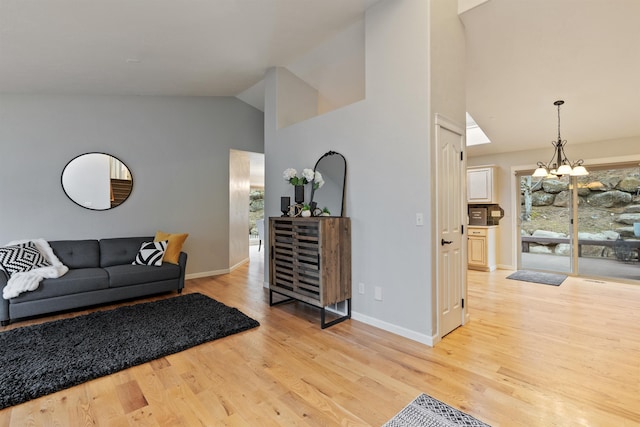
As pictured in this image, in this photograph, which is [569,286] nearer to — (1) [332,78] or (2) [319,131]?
(2) [319,131]

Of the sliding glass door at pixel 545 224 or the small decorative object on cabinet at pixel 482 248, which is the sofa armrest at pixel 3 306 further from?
the sliding glass door at pixel 545 224

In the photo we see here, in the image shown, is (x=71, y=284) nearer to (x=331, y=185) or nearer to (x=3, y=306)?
(x=3, y=306)

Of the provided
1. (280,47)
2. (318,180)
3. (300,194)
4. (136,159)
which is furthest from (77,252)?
(280,47)

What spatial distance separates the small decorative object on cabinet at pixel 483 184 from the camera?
235 inches

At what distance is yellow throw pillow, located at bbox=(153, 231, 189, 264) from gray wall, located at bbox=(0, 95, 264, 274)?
420 mm

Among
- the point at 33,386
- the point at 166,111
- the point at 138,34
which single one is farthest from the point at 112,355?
the point at 166,111

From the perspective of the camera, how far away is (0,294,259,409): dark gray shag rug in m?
2.11

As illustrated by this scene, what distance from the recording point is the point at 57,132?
13.9ft

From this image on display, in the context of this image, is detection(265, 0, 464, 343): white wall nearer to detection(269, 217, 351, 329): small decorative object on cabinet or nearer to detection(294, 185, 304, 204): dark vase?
detection(269, 217, 351, 329): small decorative object on cabinet

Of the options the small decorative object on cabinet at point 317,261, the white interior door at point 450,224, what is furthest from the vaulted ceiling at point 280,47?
the small decorative object on cabinet at point 317,261

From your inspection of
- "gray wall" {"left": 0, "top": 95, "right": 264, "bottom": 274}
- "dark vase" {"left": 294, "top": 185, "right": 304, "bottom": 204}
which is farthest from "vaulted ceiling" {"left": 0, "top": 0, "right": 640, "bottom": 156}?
"dark vase" {"left": 294, "top": 185, "right": 304, "bottom": 204}

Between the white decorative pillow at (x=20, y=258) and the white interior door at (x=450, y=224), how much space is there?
4.38 metres

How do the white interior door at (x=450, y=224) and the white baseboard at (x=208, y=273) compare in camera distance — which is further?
the white baseboard at (x=208, y=273)

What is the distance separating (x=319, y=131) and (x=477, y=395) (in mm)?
2987
